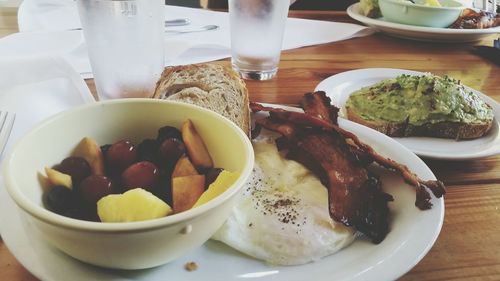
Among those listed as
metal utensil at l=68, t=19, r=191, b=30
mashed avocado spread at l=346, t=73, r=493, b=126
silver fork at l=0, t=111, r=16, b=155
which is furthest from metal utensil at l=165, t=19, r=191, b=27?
silver fork at l=0, t=111, r=16, b=155

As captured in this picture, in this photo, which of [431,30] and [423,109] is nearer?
[423,109]

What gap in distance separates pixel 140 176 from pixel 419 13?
1412 mm

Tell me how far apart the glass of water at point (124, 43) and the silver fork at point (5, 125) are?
0.24 m

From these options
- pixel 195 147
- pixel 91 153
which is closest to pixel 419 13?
pixel 195 147

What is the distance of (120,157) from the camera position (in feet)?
1.92

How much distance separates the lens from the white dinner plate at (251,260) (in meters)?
0.48

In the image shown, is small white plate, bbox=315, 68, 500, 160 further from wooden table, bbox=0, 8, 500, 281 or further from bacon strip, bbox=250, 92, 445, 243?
bacon strip, bbox=250, 92, 445, 243

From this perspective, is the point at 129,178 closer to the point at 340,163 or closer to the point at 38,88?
the point at 340,163

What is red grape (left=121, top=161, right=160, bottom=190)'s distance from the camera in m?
0.54

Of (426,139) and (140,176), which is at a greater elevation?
(140,176)

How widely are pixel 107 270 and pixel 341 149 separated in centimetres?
40

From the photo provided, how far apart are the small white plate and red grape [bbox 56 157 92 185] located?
0.57 m

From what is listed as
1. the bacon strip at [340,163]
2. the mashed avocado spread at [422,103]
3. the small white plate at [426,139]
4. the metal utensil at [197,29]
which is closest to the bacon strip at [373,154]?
the bacon strip at [340,163]

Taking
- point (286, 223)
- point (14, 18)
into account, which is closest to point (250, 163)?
point (286, 223)
